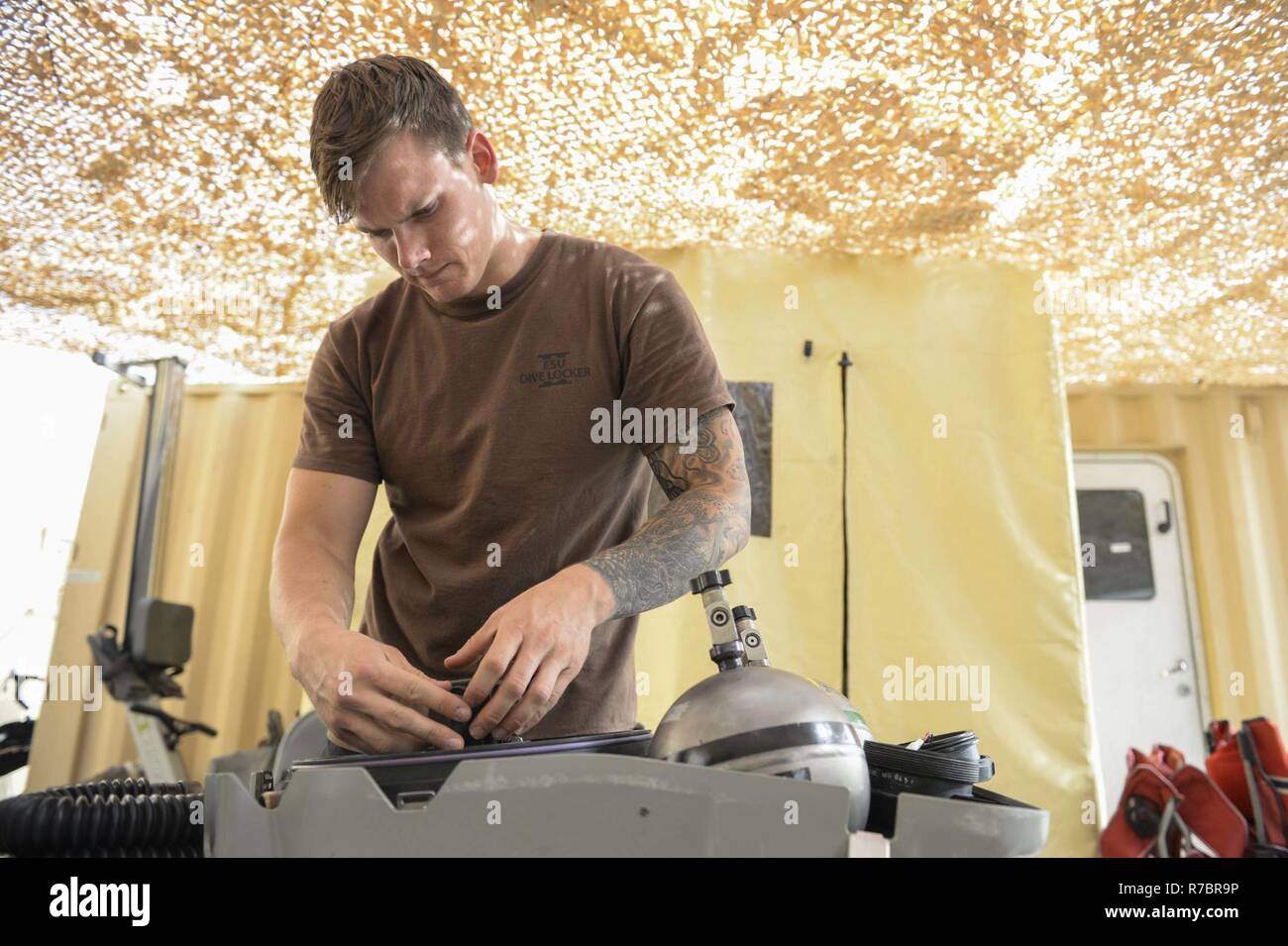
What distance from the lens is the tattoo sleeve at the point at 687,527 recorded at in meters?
1.11

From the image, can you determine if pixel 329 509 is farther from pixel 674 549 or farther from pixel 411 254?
pixel 674 549

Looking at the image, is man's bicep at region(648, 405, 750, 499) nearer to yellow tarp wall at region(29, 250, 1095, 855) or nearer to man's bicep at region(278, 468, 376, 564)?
man's bicep at region(278, 468, 376, 564)

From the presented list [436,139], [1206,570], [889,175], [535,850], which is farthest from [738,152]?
[1206,570]

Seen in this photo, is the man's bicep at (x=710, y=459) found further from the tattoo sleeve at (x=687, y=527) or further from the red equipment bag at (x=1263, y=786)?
the red equipment bag at (x=1263, y=786)

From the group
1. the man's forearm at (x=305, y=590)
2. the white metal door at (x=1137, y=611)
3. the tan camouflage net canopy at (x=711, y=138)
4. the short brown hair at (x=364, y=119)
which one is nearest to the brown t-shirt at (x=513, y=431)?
the man's forearm at (x=305, y=590)

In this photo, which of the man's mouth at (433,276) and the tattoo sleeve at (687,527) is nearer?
the tattoo sleeve at (687,527)

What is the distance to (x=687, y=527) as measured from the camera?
3.91 feet

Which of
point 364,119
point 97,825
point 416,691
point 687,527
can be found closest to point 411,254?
point 364,119

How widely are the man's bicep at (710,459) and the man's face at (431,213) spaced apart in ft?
1.39

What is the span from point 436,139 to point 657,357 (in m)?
0.44

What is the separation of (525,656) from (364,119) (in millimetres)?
781

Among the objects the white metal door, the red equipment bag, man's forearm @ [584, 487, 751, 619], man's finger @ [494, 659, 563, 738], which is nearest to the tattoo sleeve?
man's forearm @ [584, 487, 751, 619]

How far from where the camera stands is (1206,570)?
495 centimetres
